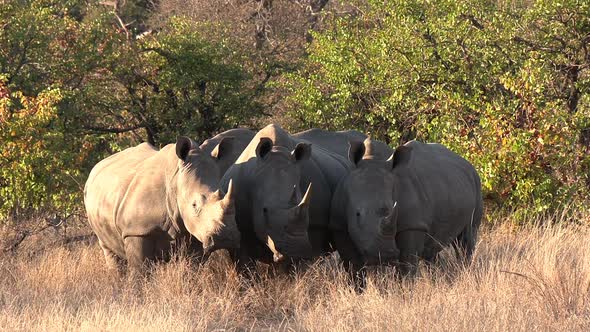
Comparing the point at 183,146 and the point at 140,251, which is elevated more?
the point at 183,146

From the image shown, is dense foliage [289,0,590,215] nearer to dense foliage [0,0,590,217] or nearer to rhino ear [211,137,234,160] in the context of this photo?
dense foliage [0,0,590,217]

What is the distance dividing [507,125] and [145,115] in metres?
5.84

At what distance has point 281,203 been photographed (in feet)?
27.3

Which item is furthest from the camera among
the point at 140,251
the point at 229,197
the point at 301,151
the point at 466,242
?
the point at 466,242

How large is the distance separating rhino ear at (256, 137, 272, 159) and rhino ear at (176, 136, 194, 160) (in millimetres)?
591

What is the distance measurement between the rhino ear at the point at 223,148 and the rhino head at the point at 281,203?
660 mm

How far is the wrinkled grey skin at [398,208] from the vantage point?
8.39 m

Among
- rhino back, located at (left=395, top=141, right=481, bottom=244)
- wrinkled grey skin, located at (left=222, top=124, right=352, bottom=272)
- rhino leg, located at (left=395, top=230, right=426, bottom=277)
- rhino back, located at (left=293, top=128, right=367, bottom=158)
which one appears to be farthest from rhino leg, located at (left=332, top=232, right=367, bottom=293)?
rhino back, located at (left=293, top=128, right=367, bottom=158)

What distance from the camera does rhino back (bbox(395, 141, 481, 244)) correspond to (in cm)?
882

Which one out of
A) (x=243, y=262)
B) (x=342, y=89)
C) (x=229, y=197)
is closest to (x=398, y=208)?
(x=243, y=262)

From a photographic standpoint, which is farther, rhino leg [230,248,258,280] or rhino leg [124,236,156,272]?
rhino leg [124,236,156,272]

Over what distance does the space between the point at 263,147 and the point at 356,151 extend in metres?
0.74

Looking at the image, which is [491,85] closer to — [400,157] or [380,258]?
[400,157]

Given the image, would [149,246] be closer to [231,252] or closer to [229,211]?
[231,252]
